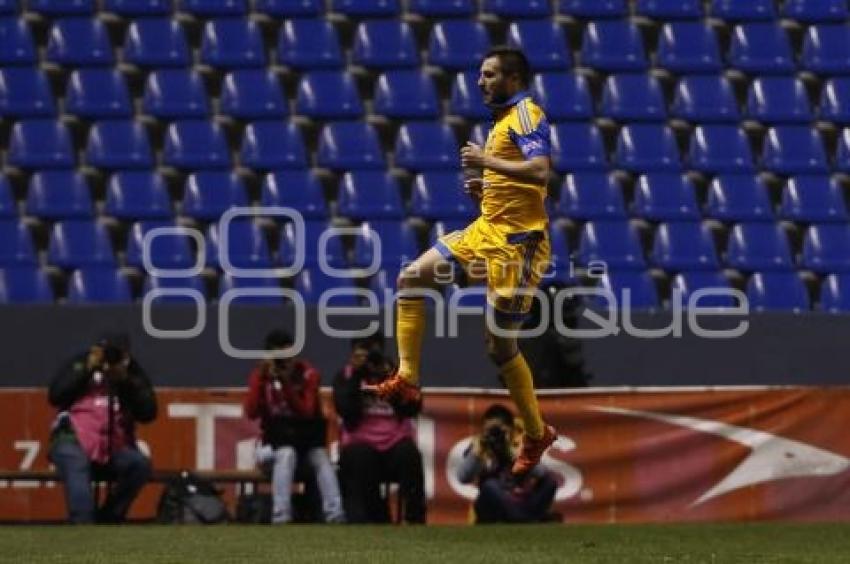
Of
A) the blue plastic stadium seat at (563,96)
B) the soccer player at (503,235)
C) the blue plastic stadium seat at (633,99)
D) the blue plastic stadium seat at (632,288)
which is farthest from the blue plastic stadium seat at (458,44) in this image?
the soccer player at (503,235)

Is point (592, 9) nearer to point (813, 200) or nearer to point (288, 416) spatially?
point (813, 200)

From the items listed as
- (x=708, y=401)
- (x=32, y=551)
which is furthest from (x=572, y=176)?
(x=32, y=551)

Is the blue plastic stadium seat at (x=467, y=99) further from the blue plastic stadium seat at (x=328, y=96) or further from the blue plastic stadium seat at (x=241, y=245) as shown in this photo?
the blue plastic stadium seat at (x=241, y=245)

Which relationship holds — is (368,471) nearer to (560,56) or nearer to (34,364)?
(34,364)

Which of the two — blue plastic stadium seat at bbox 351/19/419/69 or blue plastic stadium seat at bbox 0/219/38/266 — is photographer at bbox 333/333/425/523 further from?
blue plastic stadium seat at bbox 351/19/419/69

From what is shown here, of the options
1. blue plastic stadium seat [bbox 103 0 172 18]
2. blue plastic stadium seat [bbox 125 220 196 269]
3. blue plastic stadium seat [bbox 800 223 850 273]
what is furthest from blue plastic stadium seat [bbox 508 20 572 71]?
blue plastic stadium seat [bbox 125 220 196 269]

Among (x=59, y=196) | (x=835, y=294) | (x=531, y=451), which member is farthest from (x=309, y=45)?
(x=531, y=451)

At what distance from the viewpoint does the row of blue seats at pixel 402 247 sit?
53.8 ft

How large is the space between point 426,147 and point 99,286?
131 inches

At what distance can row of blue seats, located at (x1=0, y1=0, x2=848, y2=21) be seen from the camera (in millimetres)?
18281

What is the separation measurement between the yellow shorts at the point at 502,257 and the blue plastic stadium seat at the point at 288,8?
9715mm

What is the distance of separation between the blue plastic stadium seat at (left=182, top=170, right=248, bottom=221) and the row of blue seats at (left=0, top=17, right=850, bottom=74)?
1.47 meters

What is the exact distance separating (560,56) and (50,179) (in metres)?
4.92

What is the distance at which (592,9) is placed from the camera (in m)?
18.7
